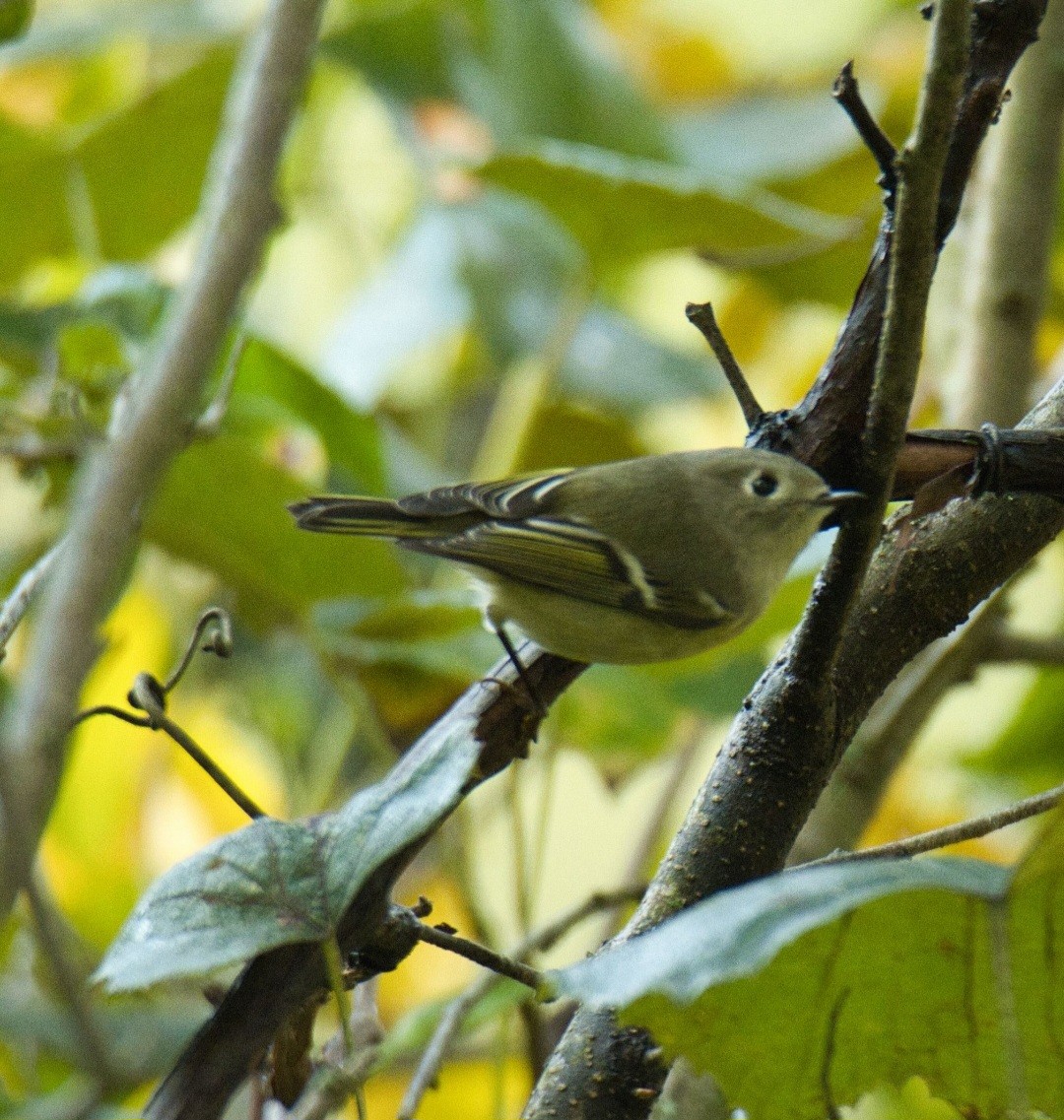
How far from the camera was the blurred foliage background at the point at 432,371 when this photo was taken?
1.58m

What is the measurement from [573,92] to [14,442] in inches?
46.6

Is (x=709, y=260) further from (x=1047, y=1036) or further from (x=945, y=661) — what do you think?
(x=1047, y=1036)

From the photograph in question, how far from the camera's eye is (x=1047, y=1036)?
75 centimetres

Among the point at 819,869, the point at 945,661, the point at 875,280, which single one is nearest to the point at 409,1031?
the point at 819,869

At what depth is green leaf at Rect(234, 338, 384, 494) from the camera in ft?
5.10

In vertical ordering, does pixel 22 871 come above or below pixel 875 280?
below

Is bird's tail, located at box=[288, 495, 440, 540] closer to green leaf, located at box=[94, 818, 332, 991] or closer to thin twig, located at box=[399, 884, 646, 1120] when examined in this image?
thin twig, located at box=[399, 884, 646, 1120]

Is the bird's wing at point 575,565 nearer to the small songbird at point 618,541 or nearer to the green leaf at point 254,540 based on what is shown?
the small songbird at point 618,541

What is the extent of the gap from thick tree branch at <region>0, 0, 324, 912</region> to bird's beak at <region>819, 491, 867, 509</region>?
0.38 m

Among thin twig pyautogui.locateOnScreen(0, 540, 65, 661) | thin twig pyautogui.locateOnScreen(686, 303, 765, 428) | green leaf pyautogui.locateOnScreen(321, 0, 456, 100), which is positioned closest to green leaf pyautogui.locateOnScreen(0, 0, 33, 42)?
thin twig pyautogui.locateOnScreen(0, 540, 65, 661)

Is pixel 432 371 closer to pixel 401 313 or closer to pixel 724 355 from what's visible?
pixel 401 313

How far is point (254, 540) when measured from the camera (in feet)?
5.30

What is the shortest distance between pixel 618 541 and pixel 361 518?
278 millimetres

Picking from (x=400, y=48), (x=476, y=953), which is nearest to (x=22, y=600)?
(x=476, y=953)
